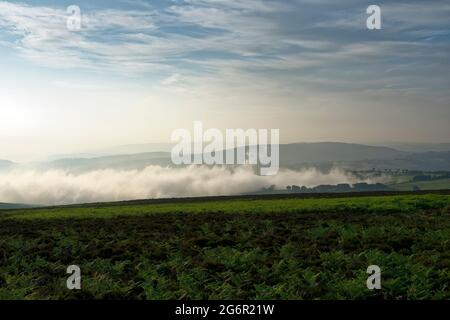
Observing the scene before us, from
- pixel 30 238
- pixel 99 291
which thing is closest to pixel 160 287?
pixel 99 291

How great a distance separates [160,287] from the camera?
1447cm

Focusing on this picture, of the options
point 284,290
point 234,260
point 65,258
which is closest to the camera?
point 284,290

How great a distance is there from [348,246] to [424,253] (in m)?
3.15

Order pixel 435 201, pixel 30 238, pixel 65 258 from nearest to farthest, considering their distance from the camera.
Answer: pixel 65 258
pixel 30 238
pixel 435 201

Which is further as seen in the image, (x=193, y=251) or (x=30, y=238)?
(x=30, y=238)

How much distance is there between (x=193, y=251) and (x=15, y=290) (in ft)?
27.8
